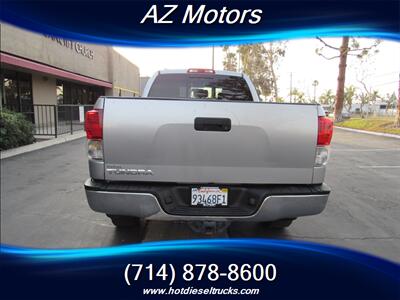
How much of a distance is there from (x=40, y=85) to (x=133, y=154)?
15.2 meters

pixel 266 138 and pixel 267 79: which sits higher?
pixel 267 79

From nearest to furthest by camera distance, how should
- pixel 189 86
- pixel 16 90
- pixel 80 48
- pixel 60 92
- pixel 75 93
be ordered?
pixel 189 86
pixel 16 90
pixel 80 48
pixel 60 92
pixel 75 93

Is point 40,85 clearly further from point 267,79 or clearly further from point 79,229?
point 267,79

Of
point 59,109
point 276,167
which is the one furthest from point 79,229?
point 59,109

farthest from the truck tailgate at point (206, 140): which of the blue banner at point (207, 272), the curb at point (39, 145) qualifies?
the curb at point (39, 145)

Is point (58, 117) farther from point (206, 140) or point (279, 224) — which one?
point (206, 140)

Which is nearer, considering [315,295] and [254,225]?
[315,295]

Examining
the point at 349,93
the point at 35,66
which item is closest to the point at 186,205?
the point at 35,66

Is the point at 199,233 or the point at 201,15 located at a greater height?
the point at 201,15

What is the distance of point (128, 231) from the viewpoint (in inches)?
143

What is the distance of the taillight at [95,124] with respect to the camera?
8.28 ft

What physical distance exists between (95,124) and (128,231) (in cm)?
155

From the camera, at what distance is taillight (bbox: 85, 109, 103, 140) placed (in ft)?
8.28

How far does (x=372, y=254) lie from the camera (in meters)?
3.28
